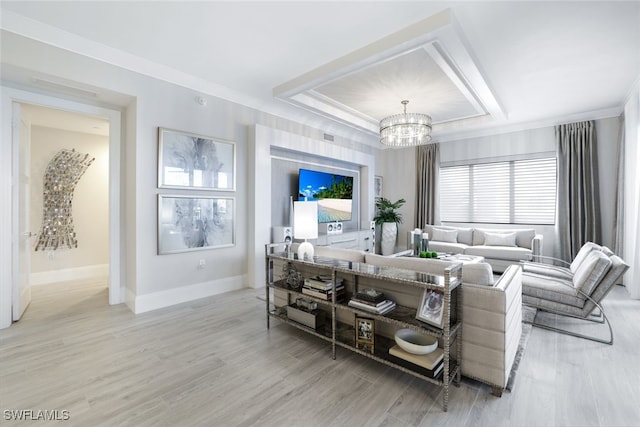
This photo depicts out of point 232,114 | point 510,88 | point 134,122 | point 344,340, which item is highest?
→ point 510,88

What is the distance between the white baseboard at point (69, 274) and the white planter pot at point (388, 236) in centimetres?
551

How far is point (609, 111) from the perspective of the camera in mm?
4738

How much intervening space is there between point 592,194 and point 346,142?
14.5ft

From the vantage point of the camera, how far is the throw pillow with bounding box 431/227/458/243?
19.1 feet

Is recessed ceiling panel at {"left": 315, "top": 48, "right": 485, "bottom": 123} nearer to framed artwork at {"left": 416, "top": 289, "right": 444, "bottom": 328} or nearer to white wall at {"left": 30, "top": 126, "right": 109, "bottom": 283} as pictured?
framed artwork at {"left": 416, "top": 289, "right": 444, "bottom": 328}

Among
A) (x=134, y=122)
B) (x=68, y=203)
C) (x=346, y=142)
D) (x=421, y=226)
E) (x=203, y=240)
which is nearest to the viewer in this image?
(x=134, y=122)

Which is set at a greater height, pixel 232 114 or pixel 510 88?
pixel 510 88

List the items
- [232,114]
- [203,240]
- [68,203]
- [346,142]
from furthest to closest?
[346,142], [68,203], [232,114], [203,240]

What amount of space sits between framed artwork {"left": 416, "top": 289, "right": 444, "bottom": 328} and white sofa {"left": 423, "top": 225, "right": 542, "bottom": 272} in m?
3.66

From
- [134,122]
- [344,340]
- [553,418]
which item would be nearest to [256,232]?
[134,122]

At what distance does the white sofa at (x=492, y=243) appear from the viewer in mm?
4922

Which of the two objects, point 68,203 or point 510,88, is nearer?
point 510,88

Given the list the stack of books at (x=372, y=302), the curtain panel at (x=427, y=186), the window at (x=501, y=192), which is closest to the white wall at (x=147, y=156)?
the stack of books at (x=372, y=302)

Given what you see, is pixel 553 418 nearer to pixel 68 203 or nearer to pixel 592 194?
pixel 592 194
